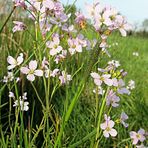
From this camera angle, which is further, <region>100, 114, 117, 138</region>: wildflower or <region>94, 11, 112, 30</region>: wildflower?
<region>100, 114, 117, 138</region>: wildflower

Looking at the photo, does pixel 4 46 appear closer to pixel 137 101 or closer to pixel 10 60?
pixel 137 101

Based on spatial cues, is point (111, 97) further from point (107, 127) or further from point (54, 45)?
point (54, 45)

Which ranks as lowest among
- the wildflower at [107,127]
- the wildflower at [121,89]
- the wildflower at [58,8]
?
the wildflower at [107,127]

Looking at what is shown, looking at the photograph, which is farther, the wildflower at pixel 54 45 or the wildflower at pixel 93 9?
the wildflower at pixel 54 45

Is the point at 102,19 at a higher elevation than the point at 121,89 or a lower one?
higher

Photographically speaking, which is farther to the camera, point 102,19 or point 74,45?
point 74,45

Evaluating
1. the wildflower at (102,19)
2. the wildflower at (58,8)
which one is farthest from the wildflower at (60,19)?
the wildflower at (102,19)

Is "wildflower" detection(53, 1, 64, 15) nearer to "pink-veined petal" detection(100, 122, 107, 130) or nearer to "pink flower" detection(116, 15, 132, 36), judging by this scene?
"pink flower" detection(116, 15, 132, 36)

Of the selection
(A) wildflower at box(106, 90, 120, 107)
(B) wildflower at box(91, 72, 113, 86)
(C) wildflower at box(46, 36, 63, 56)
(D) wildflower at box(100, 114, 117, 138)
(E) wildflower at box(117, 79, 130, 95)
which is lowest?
(D) wildflower at box(100, 114, 117, 138)

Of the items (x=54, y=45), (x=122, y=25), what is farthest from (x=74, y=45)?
(x=122, y=25)

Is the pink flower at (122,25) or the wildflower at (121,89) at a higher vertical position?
the pink flower at (122,25)

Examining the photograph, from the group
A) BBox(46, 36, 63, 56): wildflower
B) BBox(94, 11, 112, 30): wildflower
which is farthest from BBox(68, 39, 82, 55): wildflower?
BBox(94, 11, 112, 30): wildflower

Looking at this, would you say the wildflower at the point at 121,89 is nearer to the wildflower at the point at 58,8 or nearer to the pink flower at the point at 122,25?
the pink flower at the point at 122,25

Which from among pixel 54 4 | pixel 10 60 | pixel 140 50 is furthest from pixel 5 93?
pixel 140 50
